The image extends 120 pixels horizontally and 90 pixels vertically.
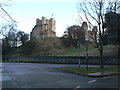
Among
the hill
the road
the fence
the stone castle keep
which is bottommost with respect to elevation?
the road

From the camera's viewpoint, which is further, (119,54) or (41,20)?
(41,20)

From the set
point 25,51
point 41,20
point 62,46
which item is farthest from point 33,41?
point 41,20

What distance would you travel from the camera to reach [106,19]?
27.8 meters

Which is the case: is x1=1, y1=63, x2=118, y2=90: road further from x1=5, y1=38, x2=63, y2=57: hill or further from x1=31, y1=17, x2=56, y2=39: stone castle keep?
x1=31, y1=17, x2=56, y2=39: stone castle keep

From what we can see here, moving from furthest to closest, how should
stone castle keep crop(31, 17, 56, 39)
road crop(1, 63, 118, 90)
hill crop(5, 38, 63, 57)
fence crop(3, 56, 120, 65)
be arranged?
stone castle keep crop(31, 17, 56, 39) < hill crop(5, 38, 63, 57) < fence crop(3, 56, 120, 65) < road crop(1, 63, 118, 90)

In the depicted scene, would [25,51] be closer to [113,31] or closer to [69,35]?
[69,35]

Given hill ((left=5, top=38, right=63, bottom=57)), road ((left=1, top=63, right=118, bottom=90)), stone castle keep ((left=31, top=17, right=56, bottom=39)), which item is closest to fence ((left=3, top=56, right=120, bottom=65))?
hill ((left=5, top=38, right=63, bottom=57))

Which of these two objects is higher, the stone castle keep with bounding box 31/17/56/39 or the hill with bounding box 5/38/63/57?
the stone castle keep with bounding box 31/17/56/39

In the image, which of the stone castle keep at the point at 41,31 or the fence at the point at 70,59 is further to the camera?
the stone castle keep at the point at 41,31

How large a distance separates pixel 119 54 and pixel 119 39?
34.8ft

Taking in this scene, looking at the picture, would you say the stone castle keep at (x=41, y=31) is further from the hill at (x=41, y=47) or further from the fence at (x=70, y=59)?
the fence at (x=70, y=59)

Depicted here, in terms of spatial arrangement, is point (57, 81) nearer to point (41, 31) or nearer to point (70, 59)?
point (70, 59)

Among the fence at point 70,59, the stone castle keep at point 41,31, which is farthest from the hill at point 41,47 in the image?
the stone castle keep at point 41,31

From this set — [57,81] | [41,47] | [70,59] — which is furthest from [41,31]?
[57,81]
